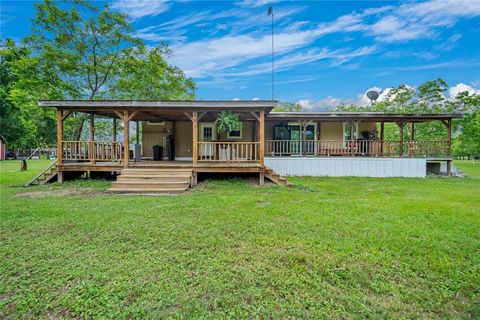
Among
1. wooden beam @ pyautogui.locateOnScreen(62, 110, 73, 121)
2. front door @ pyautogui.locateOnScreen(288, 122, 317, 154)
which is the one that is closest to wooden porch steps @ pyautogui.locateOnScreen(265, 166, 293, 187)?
front door @ pyautogui.locateOnScreen(288, 122, 317, 154)

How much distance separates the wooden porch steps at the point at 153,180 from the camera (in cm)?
808

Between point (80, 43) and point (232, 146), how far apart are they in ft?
40.6

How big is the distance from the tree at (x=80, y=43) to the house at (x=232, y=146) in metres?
4.98

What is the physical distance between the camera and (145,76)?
1805cm

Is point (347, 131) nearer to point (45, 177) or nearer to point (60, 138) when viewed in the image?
point (60, 138)

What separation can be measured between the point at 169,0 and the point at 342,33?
12658mm

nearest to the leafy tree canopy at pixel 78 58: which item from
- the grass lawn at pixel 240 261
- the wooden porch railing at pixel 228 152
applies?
the wooden porch railing at pixel 228 152

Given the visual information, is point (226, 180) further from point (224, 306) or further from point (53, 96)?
point (53, 96)

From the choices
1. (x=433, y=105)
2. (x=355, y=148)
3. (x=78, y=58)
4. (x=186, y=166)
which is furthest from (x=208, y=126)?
→ (x=433, y=105)

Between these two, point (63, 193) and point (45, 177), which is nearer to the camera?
point (63, 193)

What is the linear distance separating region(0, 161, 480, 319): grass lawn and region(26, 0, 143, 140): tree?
12.3m

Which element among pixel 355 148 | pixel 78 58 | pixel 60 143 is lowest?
pixel 355 148

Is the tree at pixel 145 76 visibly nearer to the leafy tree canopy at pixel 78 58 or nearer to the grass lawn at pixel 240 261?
the leafy tree canopy at pixel 78 58

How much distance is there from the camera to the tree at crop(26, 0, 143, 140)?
1470 cm
